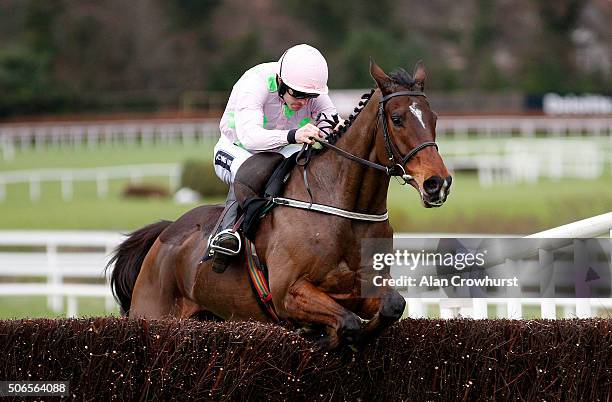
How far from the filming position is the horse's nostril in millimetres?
4664

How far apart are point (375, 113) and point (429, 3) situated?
56.3 metres

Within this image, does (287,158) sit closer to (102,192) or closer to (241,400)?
(241,400)

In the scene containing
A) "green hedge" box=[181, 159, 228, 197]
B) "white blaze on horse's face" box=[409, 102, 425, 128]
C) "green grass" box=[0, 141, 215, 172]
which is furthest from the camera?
"green grass" box=[0, 141, 215, 172]

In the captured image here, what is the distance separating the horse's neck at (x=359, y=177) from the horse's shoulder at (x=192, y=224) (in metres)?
0.98

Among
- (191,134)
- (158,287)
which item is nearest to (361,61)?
(191,134)

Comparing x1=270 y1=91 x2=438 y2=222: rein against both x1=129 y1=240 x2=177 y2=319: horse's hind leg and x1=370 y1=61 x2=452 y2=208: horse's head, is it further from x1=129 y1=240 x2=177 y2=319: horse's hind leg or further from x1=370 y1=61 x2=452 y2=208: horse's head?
x1=129 y1=240 x2=177 y2=319: horse's hind leg

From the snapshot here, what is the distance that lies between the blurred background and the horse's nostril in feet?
41.2

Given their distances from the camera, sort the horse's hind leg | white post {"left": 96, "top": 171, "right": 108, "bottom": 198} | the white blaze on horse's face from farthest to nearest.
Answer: white post {"left": 96, "top": 171, "right": 108, "bottom": 198}, the horse's hind leg, the white blaze on horse's face

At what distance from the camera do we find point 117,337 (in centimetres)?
466

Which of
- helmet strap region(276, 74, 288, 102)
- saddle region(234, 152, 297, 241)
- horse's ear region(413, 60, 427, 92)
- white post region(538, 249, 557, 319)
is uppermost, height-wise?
horse's ear region(413, 60, 427, 92)

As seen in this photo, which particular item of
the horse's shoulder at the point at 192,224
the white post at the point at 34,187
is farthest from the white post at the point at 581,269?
the white post at the point at 34,187

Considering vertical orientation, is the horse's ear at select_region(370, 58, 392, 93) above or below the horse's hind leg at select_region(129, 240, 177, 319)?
above

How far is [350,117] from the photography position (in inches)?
214

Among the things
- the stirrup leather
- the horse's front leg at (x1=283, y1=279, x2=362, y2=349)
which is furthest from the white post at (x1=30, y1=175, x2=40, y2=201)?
the horse's front leg at (x1=283, y1=279, x2=362, y2=349)
